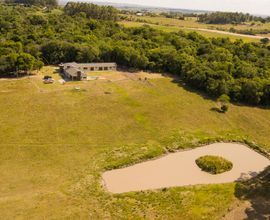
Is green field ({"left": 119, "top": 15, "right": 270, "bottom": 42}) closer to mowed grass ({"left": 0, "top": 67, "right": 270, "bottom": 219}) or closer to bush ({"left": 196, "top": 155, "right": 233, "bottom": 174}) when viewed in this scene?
mowed grass ({"left": 0, "top": 67, "right": 270, "bottom": 219})

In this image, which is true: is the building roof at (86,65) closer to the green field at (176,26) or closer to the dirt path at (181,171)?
the dirt path at (181,171)

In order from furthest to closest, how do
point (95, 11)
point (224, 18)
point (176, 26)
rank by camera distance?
point (224, 18) < point (176, 26) < point (95, 11)

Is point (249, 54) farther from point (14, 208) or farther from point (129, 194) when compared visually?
point (14, 208)

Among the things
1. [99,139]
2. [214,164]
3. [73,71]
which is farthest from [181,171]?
[73,71]

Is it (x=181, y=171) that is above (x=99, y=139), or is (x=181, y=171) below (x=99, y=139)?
below

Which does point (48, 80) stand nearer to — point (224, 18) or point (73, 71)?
point (73, 71)

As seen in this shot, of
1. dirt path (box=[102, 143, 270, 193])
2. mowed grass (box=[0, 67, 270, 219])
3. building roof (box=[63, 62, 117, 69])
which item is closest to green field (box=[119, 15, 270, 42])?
building roof (box=[63, 62, 117, 69])
